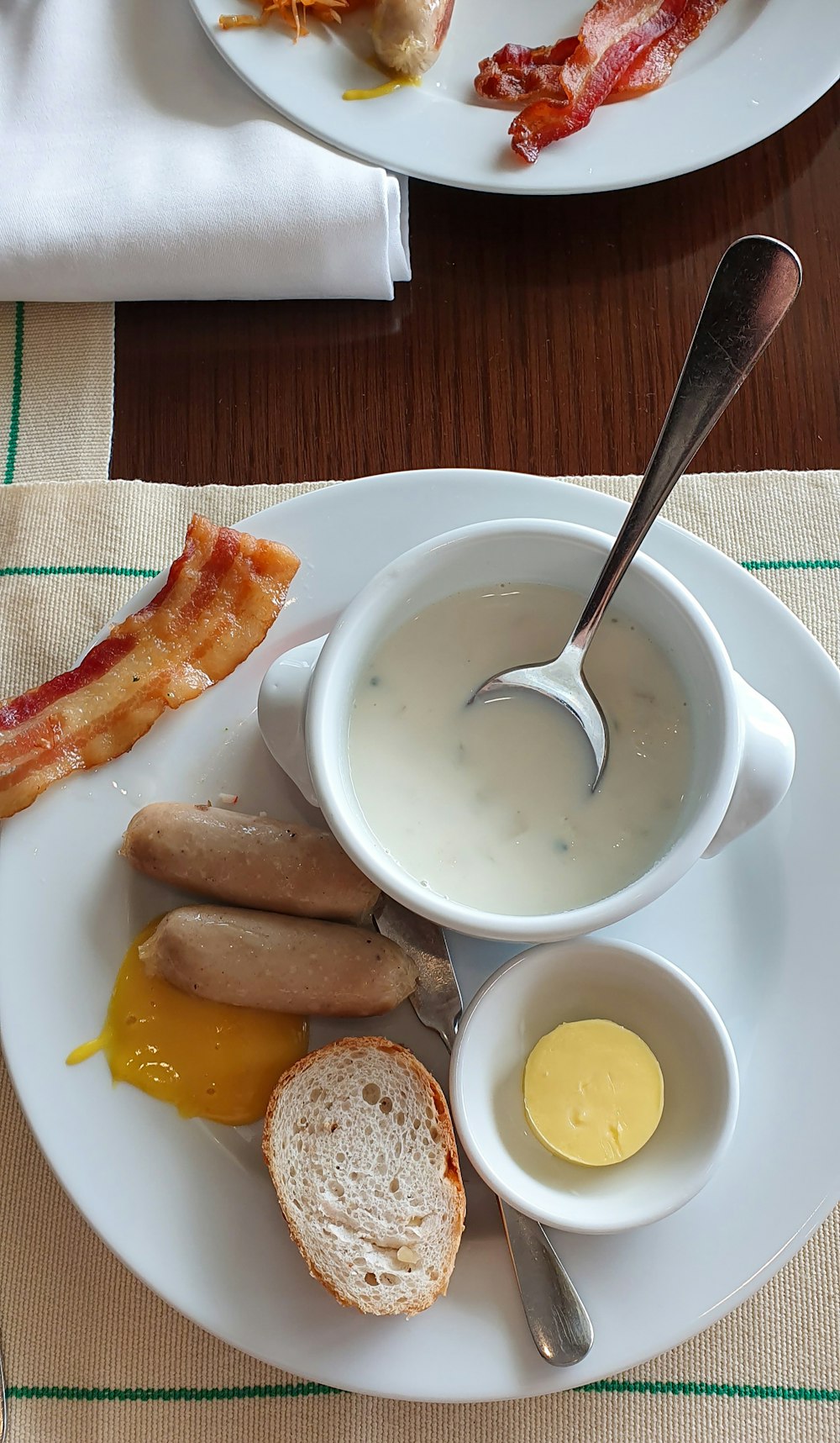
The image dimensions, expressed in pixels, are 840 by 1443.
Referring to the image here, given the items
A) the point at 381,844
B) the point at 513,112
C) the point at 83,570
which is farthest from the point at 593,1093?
the point at 513,112

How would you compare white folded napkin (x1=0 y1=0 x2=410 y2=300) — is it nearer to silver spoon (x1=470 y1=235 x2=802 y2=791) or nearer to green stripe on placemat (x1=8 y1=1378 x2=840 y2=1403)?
silver spoon (x1=470 y1=235 x2=802 y2=791)

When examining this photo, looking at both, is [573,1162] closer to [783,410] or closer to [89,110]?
[783,410]

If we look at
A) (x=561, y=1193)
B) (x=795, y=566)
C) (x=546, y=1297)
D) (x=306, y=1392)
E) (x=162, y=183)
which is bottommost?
(x=306, y=1392)

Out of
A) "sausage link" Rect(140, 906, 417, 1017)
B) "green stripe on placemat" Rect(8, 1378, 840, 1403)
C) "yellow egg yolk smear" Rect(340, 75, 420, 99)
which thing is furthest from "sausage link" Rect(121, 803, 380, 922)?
"yellow egg yolk smear" Rect(340, 75, 420, 99)

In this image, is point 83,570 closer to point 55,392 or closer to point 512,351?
point 55,392

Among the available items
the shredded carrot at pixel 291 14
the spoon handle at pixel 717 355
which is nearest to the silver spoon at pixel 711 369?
the spoon handle at pixel 717 355

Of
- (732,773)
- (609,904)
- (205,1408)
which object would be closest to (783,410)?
(732,773)
